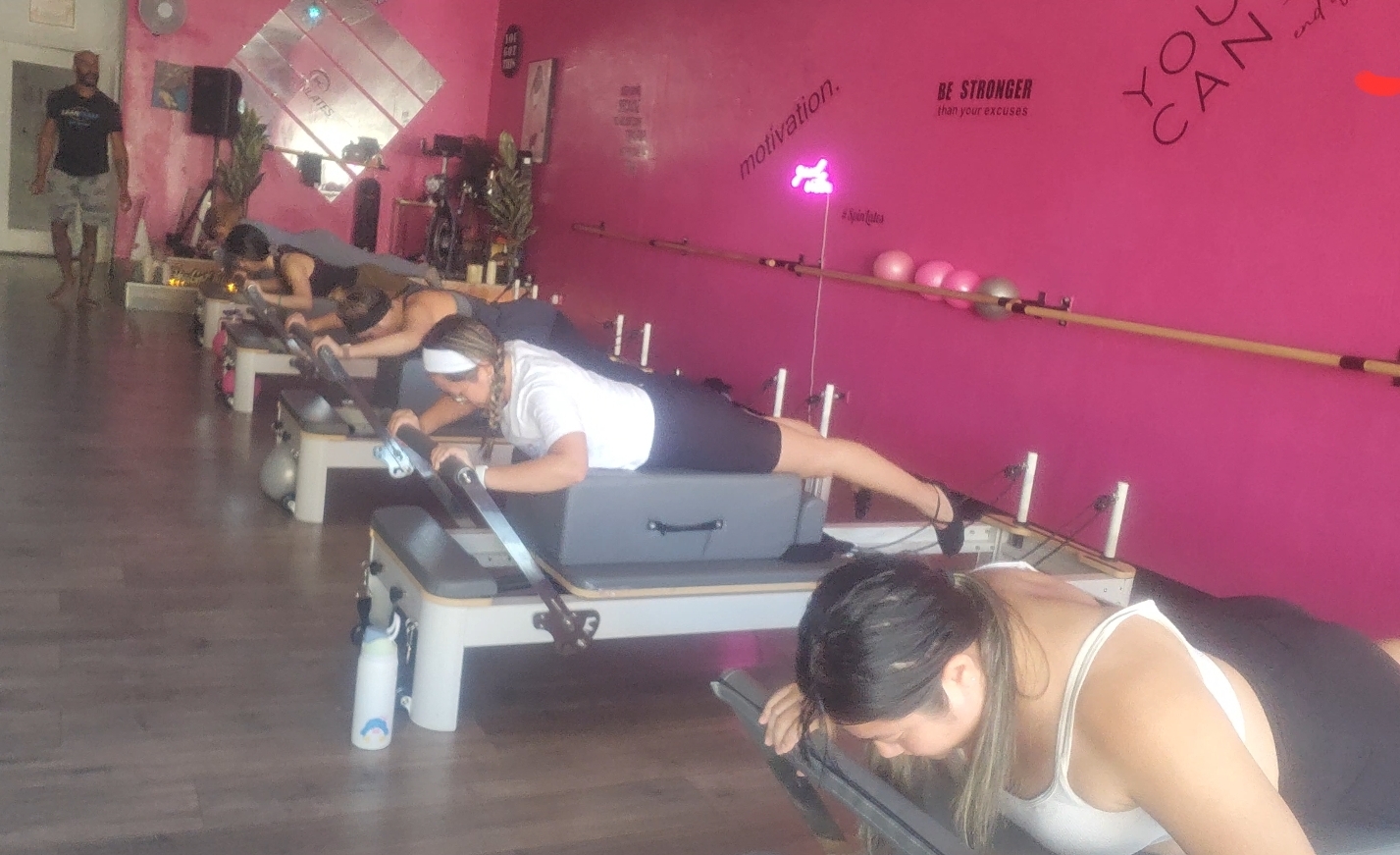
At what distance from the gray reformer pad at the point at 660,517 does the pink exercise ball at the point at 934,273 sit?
1.41m

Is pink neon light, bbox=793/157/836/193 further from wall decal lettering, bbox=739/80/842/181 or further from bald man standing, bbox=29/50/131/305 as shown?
bald man standing, bbox=29/50/131/305

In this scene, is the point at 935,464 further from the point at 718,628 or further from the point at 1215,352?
the point at 718,628

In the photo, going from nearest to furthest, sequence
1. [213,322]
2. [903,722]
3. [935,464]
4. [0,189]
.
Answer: [903,722] → [935,464] → [213,322] → [0,189]

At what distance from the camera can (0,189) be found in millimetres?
8828

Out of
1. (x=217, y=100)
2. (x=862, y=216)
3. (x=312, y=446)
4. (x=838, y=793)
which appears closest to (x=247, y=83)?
(x=217, y=100)

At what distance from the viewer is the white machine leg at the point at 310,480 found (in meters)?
3.18

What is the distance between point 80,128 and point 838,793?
6704mm

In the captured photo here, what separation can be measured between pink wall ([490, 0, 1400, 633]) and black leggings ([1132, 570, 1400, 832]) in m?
1.38

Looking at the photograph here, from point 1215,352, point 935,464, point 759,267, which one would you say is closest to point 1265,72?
point 1215,352

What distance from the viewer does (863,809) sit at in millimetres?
986

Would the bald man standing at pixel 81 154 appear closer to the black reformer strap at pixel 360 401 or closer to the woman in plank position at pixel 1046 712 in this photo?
the black reformer strap at pixel 360 401

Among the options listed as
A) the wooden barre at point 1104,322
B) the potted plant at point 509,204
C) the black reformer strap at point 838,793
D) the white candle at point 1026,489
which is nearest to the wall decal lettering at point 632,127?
the potted plant at point 509,204

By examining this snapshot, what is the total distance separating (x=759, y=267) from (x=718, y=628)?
9.03 feet

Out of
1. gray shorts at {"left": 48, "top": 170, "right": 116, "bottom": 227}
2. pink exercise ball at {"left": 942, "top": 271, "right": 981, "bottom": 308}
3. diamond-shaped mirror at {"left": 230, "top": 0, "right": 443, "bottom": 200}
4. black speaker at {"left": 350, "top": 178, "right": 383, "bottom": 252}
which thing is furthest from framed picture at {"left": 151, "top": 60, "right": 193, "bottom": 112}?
pink exercise ball at {"left": 942, "top": 271, "right": 981, "bottom": 308}
